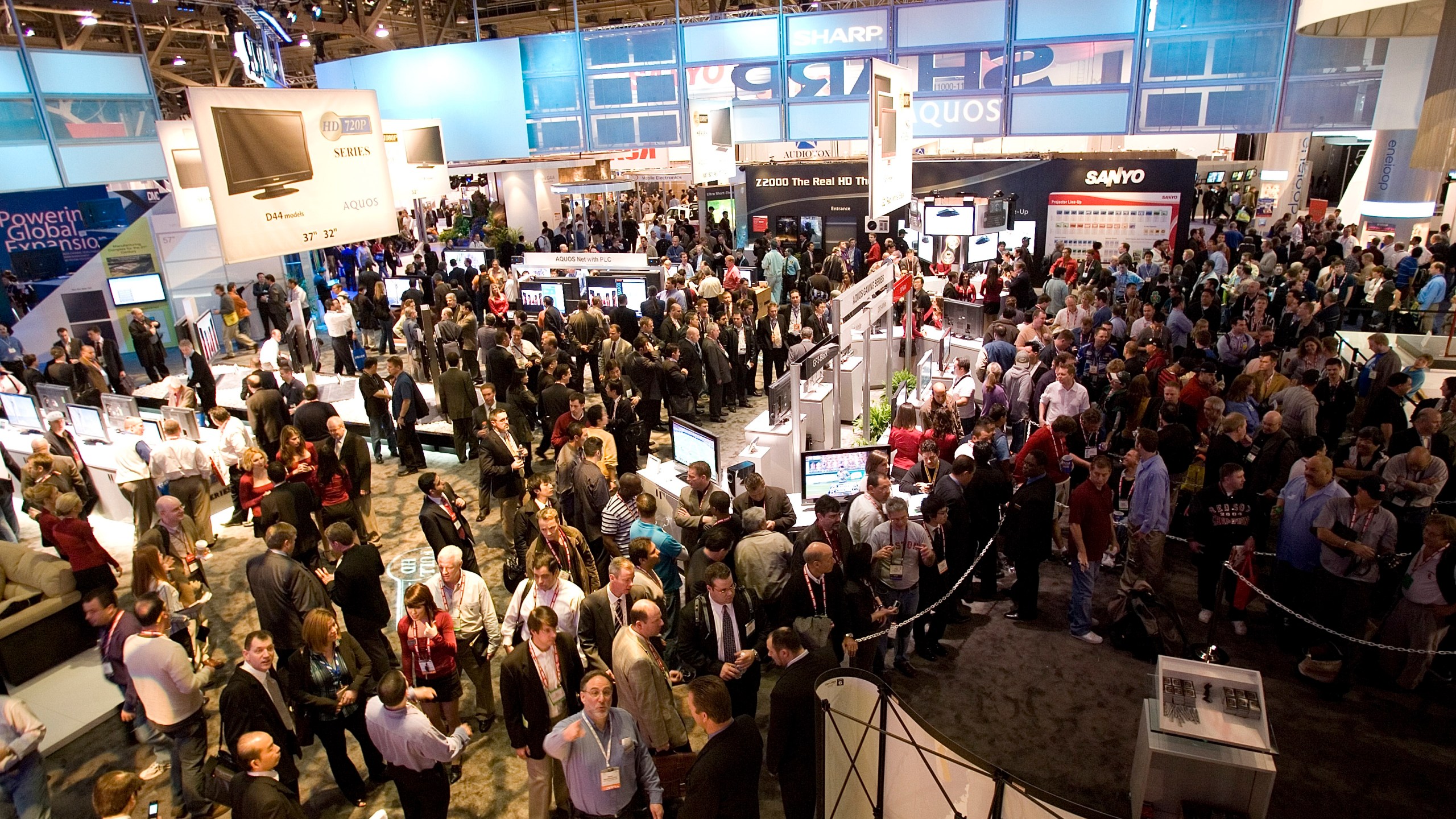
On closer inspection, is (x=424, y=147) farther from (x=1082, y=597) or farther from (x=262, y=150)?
(x=1082, y=597)

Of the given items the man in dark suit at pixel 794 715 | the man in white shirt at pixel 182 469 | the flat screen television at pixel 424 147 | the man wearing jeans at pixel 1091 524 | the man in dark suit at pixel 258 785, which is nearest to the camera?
the man in dark suit at pixel 258 785

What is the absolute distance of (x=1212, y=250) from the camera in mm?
12953

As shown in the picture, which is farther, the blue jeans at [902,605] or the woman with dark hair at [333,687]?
the blue jeans at [902,605]

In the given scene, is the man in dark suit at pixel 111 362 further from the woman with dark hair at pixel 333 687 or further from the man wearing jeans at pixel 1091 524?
the man wearing jeans at pixel 1091 524

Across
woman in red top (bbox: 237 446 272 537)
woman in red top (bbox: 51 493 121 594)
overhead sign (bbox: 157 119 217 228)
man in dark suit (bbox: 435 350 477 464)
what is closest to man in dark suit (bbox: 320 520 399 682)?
woman in red top (bbox: 237 446 272 537)

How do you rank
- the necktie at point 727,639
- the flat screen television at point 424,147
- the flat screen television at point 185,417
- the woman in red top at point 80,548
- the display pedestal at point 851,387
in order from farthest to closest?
1. the flat screen television at point 424,147
2. the display pedestal at point 851,387
3. the flat screen television at point 185,417
4. the woman in red top at point 80,548
5. the necktie at point 727,639

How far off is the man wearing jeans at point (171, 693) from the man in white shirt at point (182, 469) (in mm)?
2881

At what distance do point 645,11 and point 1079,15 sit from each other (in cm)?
1494

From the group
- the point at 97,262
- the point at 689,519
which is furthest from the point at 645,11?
the point at 689,519

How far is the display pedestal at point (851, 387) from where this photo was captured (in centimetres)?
884

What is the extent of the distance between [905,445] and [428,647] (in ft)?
12.8

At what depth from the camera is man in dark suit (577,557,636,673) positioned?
161 inches

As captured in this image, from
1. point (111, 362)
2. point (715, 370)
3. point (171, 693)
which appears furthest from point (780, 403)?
point (111, 362)

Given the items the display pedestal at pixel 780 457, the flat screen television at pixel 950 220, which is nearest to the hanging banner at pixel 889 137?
the display pedestal at pixel 780 457
